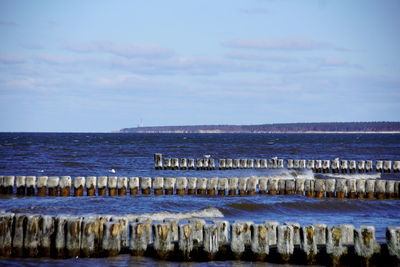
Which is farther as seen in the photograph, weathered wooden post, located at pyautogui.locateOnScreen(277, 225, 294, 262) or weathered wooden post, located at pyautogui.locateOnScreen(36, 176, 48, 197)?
weathered wooden post, located at pyautogui.locateOnScreen(36, 176, 48, 197)

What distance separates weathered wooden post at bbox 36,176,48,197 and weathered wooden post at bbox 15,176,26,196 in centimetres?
68

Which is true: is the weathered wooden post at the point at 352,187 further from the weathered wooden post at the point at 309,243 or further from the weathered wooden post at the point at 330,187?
the weathered wooden post at the point at 309,243

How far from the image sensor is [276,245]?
13289 millimetres

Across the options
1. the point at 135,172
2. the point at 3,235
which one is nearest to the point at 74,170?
the point at 135,172

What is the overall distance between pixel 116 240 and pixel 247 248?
3098mm

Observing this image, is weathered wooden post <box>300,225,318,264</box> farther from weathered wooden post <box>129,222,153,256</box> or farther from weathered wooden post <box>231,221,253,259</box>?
weathered wooden post <box>129,222,153,256</box>

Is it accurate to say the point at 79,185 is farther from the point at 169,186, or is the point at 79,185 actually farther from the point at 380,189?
the point at 380,189

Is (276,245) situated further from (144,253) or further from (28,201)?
(28,201)

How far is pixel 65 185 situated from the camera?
25.7 meters

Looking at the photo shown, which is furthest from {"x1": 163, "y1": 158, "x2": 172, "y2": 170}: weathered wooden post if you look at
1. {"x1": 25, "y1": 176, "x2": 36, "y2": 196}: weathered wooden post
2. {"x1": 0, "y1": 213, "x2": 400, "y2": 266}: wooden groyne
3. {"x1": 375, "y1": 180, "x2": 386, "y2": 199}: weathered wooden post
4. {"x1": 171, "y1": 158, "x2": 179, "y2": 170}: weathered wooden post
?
{"x1": 0, "y1": 213, "x2": 400, "y2": 266}: wooden groyne

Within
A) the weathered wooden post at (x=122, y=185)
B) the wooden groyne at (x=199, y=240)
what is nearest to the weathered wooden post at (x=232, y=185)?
the weathered wooden post at (x=122, y=185)

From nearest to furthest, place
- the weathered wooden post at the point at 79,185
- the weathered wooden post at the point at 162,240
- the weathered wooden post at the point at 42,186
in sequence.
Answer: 1. the weathered wooden post at the point at 162,240
2. the weathered wooden post at the point at 79,185
3. the weathered wooden post at the point at 42,186

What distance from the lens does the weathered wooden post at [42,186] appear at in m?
25.6

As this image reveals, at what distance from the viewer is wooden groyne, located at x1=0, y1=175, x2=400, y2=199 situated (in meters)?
25.7
